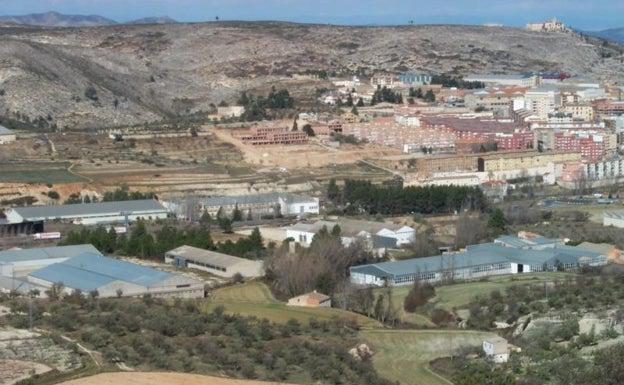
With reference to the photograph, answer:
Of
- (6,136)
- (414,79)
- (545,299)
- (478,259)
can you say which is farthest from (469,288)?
(414,79)

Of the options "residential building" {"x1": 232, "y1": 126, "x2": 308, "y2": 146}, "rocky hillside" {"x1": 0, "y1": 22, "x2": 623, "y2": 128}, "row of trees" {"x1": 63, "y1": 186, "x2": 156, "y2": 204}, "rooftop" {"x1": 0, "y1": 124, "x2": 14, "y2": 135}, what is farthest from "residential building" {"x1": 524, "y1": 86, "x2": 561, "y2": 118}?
"row of trees" {"x1": 63, "y1": 186, "x2": 156, "y2": 204}

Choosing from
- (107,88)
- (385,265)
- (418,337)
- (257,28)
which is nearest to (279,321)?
(418,337)

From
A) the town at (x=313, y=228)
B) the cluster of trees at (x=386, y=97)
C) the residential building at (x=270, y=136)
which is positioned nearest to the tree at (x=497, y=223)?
the town at (x=313, y=228)

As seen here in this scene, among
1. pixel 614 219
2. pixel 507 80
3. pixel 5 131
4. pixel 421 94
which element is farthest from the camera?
pixel 507 80

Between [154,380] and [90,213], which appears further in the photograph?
[90,213]

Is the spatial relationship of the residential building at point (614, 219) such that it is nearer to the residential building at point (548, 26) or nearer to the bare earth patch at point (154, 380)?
the bare earth patch at point (154, 380)

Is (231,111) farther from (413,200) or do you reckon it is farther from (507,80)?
(413,200)

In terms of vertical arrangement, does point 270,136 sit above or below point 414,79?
below

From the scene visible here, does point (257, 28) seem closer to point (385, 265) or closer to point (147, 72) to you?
point (147, 72)

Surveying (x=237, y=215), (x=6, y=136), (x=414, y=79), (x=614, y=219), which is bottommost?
(x=614, y=219)
